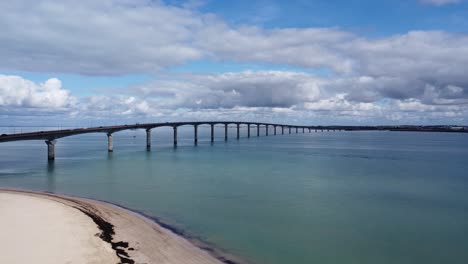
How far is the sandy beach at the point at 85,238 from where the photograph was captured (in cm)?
2011

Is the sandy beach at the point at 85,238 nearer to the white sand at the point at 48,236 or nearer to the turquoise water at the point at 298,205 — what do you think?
the white sand at the point at 48,236

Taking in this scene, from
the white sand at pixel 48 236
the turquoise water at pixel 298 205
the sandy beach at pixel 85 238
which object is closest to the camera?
the white sand at pixel 48 236

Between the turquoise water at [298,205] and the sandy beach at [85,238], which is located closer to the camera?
the sandy beach at [85,238]

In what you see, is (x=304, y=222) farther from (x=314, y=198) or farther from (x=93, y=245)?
(x=93, y=245)

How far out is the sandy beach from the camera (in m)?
20.1

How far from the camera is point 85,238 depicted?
74.7 feet


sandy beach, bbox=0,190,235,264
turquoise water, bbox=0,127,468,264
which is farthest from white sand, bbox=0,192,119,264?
turquoise water, bbox=0,127,468,264

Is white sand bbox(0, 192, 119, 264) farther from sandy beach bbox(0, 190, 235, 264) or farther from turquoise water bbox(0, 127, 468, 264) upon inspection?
turquoise water bbox(0, 127, 468, 264)

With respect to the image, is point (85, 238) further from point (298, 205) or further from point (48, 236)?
point (298, 205)

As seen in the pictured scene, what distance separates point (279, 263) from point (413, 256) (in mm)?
9226

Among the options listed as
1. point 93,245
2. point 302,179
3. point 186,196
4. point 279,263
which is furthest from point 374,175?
point 93,245

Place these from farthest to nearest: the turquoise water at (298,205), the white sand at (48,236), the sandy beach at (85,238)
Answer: the turquoise water at (298,205) < the sandy beach at (85,238) < the white sand at (48,236)

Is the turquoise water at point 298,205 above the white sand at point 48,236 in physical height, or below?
below

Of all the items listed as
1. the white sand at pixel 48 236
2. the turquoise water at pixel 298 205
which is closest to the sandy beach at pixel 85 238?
the white sand at pixel 48 236
